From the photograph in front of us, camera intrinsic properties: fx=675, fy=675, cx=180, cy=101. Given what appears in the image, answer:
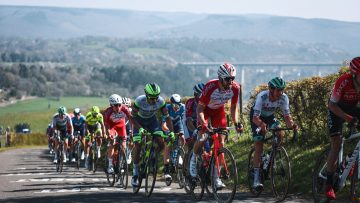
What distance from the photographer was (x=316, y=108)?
1548 centimetres

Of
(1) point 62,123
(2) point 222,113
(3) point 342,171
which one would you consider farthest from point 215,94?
(1) point 62,123

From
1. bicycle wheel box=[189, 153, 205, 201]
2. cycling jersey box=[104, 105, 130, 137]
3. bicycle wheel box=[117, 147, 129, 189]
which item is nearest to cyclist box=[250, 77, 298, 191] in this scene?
bicycle wheel box=[189, 153, 205, 201]

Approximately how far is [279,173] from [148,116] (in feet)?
Result: 12.2

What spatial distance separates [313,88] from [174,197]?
4394 millimetres

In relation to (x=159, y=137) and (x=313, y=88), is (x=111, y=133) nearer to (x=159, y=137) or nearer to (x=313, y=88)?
(x=159, y=137)

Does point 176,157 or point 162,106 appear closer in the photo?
point 162,106

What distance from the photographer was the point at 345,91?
9297mm

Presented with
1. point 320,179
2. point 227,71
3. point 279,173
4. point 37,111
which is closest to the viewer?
point 320,179

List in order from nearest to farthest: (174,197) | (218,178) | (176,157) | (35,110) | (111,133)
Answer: (218,178), (174,197), (176,157), (111,133), (35,110)

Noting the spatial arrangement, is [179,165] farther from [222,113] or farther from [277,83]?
[277,83]

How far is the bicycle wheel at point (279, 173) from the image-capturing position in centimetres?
1111

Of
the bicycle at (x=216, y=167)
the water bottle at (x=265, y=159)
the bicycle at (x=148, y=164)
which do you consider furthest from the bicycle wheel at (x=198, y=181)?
the water bottle at (x=265, y=159)

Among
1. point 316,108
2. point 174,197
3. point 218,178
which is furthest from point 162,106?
point 316,108

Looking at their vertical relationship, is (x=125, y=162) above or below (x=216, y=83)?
below
